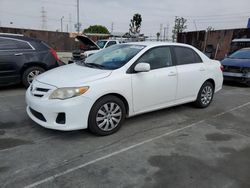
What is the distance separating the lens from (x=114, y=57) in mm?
4484

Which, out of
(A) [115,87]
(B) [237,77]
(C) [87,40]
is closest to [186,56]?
(A) [115,87]

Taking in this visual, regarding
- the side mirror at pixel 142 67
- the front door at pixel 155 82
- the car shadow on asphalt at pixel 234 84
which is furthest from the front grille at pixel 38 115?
the car shadow on asphalt at pixel 234 84

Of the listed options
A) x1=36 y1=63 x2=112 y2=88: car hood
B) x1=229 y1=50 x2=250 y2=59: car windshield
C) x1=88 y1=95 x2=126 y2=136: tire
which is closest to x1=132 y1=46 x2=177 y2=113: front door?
x1=88 y1=95 x2=126 y2=136: tire

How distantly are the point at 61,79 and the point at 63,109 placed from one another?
55cm

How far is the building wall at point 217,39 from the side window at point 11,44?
15.8m

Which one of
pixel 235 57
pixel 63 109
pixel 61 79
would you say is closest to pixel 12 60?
pixel 61 79

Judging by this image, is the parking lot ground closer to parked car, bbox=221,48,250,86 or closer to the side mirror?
the side mirror

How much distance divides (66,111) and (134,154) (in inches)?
45.3

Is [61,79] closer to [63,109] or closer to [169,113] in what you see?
[63,109]

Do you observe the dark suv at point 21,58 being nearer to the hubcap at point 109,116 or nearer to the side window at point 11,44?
the side window at point 11,44

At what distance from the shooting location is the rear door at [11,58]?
251 inches

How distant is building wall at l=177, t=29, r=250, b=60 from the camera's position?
1811 centimetres

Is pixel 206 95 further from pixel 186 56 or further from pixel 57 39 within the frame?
pixel 57 39

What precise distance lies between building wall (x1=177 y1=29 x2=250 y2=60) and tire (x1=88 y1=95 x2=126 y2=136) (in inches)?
651
